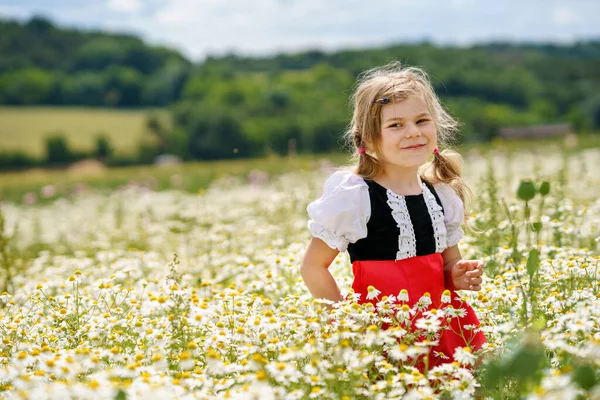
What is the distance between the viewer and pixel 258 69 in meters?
90.8

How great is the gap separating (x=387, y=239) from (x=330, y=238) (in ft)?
1.00

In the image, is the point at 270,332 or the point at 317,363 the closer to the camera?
the point at 317,363

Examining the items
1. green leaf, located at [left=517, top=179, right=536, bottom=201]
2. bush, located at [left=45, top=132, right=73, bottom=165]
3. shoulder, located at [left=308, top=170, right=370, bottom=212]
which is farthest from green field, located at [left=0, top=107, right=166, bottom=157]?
green leaf, located at [left=517, top=179, right=536, bottom=201]

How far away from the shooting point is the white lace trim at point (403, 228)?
11.2 feet

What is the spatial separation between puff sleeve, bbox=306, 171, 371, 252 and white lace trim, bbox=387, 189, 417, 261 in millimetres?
142

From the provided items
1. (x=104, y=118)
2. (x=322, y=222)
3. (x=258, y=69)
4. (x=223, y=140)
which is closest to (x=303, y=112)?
(x=223, y=140)

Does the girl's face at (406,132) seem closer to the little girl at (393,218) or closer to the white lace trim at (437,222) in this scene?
the little girl at (393,218)

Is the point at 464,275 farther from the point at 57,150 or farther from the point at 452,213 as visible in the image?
the point at 57,150

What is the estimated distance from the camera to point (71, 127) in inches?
2211

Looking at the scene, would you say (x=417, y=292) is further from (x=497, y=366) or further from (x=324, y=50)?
(x=324, y=50)

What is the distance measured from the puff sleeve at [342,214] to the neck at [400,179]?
0.66 ft

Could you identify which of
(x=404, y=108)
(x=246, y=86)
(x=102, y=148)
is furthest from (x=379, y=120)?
(x=246, y=86)

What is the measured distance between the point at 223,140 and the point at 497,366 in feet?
156

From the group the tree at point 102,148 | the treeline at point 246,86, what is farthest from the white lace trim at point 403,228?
the tree at point 102,148
